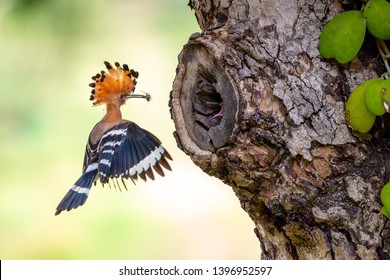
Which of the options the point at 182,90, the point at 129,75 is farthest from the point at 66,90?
the point at 182,90

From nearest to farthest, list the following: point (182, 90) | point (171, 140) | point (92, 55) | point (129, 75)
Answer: point (182, 90)
point (129, 75)
point (171, 140)
point (92, 55)

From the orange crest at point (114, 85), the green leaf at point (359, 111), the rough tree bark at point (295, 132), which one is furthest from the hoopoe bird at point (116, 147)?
the green leaf at point (359, 111)

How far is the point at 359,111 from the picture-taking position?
1.16m

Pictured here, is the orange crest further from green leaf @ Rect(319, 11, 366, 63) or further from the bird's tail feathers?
green leaf @ Rect(319, 11, 366, 63)

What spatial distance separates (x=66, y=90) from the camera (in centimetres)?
278

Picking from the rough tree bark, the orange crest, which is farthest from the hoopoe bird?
the rough tree bark

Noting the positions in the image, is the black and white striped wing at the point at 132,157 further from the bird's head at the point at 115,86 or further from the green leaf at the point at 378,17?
the green leaf at the point at 378,17

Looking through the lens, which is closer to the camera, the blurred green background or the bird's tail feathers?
the bird's tail feathers

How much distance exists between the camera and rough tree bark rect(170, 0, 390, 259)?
1.18 meters

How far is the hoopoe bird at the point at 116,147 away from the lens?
142cm

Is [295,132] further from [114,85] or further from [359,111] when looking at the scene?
[114,85]

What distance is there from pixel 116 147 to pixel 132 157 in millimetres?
40

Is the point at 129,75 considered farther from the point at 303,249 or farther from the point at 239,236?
the point at 239,236
